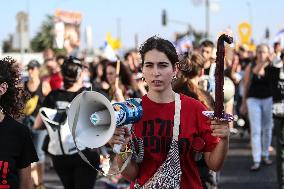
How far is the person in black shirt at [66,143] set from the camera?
6211 mm

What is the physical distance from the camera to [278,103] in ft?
27.4

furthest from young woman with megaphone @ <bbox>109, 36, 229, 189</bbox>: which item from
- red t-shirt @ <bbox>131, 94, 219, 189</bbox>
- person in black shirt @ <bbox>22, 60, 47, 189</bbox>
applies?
person in black shirt @ <bbox>22, 60, 47, 189</bbox>

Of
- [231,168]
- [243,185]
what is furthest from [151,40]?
[231,168]

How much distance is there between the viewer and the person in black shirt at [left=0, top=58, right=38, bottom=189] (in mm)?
3750

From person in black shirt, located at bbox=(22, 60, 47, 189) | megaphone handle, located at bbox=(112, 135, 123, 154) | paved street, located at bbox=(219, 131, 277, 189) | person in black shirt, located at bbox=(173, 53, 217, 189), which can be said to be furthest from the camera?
paved street, located at bbox=(219, 131, 277, 189)

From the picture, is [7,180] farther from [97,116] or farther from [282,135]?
[282,135]

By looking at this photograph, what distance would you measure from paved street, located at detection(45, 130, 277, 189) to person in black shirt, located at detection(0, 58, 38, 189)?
5.58 m

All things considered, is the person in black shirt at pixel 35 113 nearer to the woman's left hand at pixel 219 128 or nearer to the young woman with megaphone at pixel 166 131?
the young woman with megaphone at pixel 166 131

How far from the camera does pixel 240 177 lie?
32.4 ft

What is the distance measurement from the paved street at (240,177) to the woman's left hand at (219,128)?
5.75m

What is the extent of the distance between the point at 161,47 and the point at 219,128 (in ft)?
1.83

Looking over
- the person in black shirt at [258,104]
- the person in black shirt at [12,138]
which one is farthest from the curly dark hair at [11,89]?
the person in black shirt at [258,104]

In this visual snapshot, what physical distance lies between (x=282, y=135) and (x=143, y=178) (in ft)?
15.6

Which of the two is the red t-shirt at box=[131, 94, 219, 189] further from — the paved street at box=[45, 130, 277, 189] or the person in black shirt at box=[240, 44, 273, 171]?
the person in black shirt at box=[240, 44, 273, 171]
